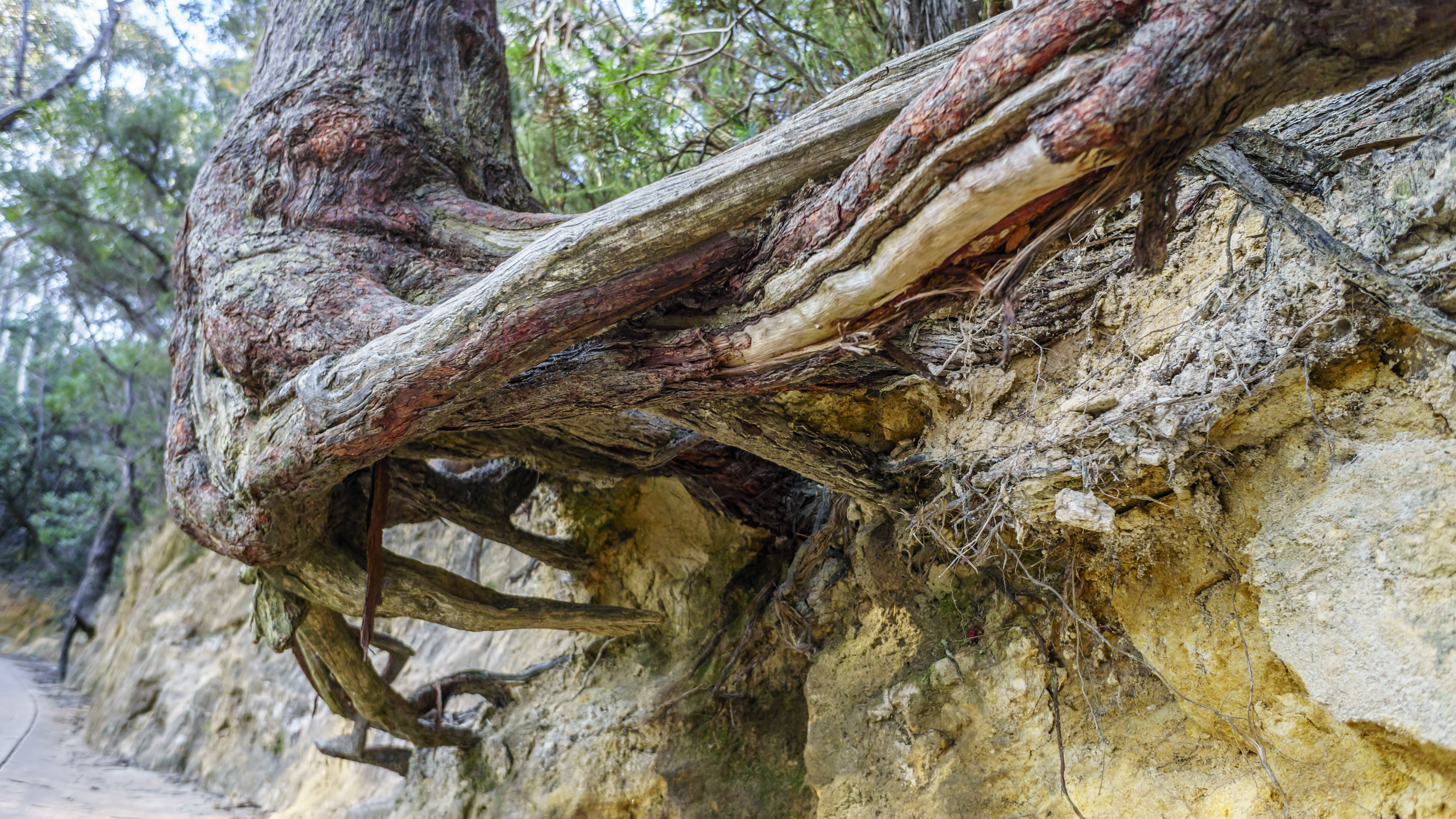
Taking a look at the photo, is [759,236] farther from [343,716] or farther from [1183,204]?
[343,716]

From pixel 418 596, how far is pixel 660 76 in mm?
2924

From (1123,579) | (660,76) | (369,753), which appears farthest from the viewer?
(660,76)

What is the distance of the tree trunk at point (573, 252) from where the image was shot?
142 centimetres

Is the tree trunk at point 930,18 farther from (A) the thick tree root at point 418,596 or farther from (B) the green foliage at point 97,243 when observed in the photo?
(B) the green foliage at point 97,243

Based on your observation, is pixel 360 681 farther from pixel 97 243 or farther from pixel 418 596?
pixel 97 243

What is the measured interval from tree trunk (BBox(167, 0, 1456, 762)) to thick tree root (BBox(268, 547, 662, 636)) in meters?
0.01

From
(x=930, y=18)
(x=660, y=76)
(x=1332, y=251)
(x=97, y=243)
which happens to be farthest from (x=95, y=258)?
(x=1332, y=251)

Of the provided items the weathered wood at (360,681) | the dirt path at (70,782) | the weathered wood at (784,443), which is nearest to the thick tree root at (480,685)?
the weathered wood at (360,681)

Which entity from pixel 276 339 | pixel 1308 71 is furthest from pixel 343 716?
pixel 1308 71

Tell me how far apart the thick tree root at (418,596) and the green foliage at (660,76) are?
7.45 ft

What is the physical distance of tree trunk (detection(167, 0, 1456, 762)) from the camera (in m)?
1.42

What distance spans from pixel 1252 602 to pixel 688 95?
4.31 meters

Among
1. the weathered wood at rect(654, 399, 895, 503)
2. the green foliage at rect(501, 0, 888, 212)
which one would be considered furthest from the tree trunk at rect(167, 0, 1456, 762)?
the green foliage at rect(501, 0, 888, 212)

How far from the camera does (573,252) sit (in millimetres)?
2111
